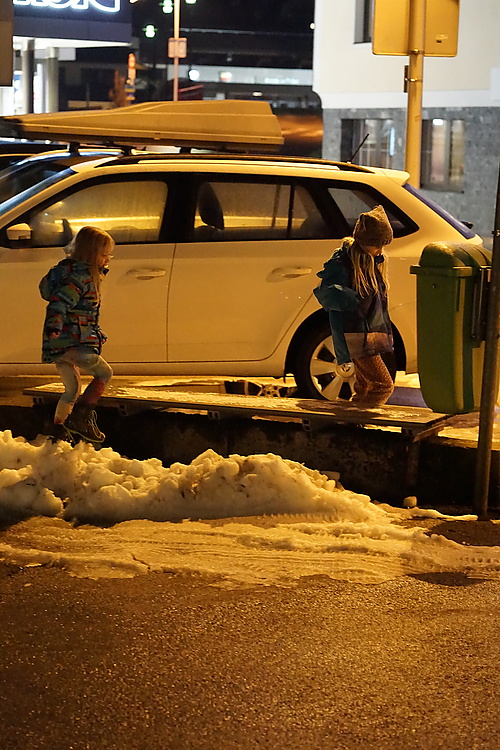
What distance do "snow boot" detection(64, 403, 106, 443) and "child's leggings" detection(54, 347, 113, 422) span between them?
4 cm

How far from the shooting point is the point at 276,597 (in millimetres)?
5312

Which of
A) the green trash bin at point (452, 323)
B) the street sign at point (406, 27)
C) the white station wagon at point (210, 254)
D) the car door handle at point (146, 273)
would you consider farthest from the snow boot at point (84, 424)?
the street sign at point (406, 27)

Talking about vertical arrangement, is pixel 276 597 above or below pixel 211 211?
below

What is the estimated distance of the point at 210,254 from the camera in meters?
8.48

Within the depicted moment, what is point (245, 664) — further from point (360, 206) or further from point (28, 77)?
point (28, 77)

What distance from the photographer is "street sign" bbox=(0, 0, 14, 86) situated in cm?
882

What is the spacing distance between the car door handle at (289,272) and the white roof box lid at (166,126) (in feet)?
3.79

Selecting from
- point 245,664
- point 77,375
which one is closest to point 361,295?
point 77,375

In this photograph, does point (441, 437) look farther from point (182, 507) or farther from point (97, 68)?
point (97, 68)

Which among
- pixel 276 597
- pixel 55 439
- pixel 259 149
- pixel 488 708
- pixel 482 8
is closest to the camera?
pixel 488 708

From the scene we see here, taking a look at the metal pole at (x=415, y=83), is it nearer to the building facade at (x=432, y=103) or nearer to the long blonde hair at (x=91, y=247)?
the long blonde hair at (x=91, y=247)

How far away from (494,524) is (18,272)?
3.66m

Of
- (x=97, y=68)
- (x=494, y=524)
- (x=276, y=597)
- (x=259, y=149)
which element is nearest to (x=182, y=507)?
(x=276, y=597)

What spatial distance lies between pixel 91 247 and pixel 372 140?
21643 mm
